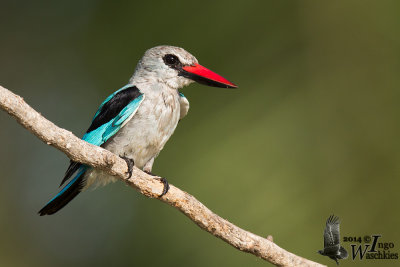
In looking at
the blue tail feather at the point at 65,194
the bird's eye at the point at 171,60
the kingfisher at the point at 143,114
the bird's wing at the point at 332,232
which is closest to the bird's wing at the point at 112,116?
the kingfisher at the point at 143,114

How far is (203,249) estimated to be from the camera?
3.51 m

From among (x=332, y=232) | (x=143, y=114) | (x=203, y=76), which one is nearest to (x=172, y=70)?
(x=203, y=76)

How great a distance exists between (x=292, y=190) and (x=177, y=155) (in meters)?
0.93

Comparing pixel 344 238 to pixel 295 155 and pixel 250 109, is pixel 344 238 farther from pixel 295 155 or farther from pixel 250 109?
pixel 250 109

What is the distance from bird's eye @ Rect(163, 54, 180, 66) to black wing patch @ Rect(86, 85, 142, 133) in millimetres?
355

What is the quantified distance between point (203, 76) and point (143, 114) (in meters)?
0.56

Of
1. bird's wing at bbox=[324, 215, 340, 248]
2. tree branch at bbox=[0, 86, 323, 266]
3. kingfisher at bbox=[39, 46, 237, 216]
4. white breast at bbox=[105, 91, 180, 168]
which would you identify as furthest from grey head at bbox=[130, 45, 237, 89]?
bird's wing at bbox=[324, 215, 340, 248]

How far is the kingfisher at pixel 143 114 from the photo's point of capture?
11.7 ft

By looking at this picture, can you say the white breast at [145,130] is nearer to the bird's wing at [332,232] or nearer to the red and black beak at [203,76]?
the red and black beak at [203,76]

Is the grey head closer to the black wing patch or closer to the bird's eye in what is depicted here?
the bird's eye

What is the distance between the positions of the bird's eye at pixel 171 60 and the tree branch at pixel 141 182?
120cm

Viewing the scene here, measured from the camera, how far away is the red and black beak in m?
3.79

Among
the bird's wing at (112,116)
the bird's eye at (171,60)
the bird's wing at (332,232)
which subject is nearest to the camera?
the bird's wing at (332,232)

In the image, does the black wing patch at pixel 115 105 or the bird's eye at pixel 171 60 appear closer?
the black wing patch at pixel 115 105
